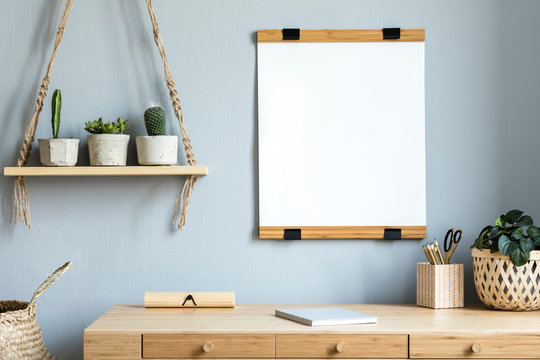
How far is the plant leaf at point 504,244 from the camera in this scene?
1903 mm

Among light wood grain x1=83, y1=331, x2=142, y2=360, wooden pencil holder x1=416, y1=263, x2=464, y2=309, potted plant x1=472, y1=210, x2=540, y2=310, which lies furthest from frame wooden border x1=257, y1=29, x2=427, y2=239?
light wood grain x1=83, y1=331, x2=142, y2=360

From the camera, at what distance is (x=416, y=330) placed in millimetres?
1694

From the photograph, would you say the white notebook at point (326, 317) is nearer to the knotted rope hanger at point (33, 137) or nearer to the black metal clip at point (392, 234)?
the black metal clip at point (392, 234)

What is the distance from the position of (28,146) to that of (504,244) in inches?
63.0

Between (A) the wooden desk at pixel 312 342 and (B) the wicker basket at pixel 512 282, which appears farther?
(B) the wicker basket at pixel 512 282

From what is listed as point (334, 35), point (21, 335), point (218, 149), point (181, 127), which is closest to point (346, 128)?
point (334, 35)

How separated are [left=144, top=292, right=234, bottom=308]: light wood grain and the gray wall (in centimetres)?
16

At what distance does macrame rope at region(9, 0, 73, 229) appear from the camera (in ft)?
6.84

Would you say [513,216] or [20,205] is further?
[20,205]

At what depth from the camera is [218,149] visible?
2.19m

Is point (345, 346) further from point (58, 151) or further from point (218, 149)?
point (58, 151)

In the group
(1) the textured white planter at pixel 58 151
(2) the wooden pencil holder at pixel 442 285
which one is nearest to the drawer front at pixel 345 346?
(2) the wooden pencil holder at pixel 442 285

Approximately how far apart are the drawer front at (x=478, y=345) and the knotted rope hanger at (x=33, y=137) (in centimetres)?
92

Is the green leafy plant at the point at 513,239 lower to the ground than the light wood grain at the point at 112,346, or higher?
higher
